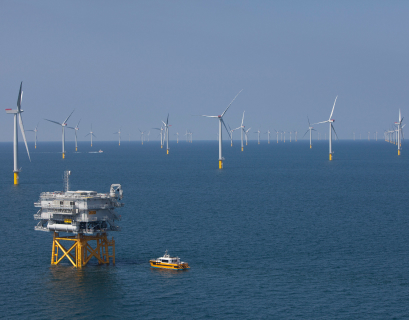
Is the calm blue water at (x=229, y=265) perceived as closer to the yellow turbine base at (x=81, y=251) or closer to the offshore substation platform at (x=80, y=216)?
the yellow turbine base at (x=81, y=251)

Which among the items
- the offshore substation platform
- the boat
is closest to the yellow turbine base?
the offshore substation platform

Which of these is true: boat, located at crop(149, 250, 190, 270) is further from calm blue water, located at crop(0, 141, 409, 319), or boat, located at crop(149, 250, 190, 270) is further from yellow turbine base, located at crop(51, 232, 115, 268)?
yellow turbine base, located at crop(51, 232, 115, 268)

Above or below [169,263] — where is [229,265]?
below

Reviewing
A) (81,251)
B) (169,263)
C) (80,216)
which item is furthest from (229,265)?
(80,216)

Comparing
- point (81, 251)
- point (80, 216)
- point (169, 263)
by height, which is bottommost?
point (169, 263)

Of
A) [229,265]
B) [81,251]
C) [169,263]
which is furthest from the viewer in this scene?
[229,265]

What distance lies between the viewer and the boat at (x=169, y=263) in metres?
74.2

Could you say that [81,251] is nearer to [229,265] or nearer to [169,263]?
[169,263]

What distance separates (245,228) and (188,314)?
45.0 m

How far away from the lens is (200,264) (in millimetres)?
76875

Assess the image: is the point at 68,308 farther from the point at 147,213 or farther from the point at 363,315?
the point at 147,213

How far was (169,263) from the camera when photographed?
7444 cm

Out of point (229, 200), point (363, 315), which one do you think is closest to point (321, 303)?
point (363, 315)

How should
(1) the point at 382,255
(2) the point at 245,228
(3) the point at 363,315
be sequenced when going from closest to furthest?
(3) the point at 363,315 → (1) the point at 382,255 → (2) the point at 245,228
